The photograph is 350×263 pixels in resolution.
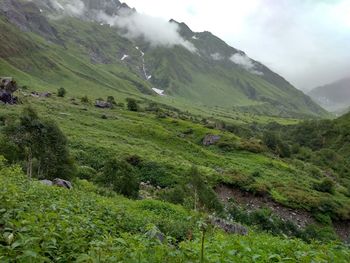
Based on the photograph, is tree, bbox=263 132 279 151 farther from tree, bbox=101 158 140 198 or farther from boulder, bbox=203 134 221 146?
tree, bbox=101 158 140 198

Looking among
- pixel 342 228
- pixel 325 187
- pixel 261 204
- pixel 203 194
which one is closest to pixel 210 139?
pixel 325 187

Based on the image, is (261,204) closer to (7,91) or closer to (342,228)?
(342,228)

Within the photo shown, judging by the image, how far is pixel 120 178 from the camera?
153 ft

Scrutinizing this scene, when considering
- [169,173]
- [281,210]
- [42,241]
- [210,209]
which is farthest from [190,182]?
[42,241]

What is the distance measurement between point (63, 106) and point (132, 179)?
266 ft

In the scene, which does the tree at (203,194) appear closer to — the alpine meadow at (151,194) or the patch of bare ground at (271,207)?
the alpine meadow at (151,194)

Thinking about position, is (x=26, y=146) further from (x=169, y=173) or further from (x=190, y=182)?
(x=169, y=173)

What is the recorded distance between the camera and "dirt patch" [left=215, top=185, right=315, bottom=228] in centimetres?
6769

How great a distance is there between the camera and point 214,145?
109m

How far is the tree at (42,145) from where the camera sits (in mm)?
45344

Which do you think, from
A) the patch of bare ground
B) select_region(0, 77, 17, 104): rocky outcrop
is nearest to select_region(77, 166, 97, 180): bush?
the patch of bare ground

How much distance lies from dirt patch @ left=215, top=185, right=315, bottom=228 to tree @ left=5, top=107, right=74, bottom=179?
31.2 m

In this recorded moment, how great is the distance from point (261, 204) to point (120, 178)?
31773mm

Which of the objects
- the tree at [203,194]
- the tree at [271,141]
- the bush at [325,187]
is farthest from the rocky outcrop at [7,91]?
the bush at [325,187]
